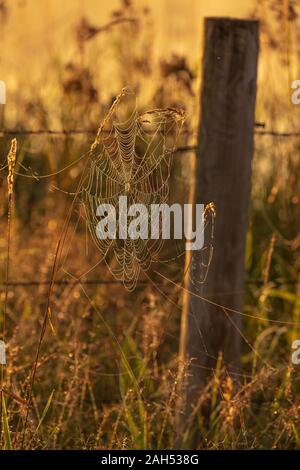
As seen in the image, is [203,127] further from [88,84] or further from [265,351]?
[88,84]

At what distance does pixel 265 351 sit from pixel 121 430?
2.81 feet

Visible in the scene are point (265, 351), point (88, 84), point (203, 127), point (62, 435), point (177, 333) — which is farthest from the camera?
point (88, 84)

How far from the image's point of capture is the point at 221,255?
3.52m

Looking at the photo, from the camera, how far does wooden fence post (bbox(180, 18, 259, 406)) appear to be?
345 centimetres

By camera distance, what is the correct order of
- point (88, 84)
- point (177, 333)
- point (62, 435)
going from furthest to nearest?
point (88, 84) → point (177, 333) → point (62, 435)

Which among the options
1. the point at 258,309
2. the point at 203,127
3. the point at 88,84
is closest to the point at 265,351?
the point at 258,309

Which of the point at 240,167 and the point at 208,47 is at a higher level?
the point at 208,47

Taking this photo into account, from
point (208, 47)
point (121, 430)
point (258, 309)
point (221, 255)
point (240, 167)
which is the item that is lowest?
point (121, 430)

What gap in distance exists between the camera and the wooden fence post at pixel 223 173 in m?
3.45

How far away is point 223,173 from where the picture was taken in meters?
3.48

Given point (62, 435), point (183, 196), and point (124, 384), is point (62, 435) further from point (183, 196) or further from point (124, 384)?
point (183, 196)

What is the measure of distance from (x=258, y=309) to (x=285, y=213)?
54cm

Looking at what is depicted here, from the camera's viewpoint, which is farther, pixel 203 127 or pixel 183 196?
pixel 183 196

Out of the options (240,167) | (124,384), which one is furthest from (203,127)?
(124,384)
